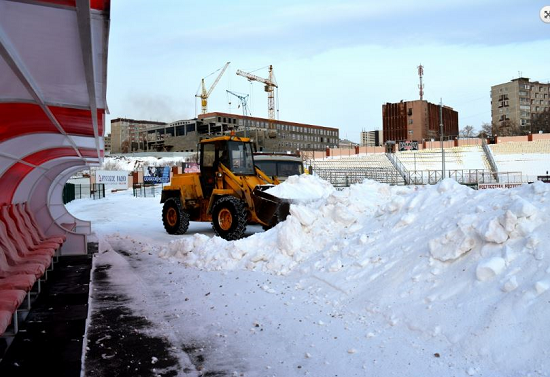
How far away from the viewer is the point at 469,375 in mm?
3613

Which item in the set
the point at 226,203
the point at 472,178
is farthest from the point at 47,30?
the point at 472,178

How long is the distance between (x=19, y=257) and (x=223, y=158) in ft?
21.3

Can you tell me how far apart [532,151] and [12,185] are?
56943 mm

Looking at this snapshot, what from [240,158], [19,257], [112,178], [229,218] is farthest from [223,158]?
[112,178]

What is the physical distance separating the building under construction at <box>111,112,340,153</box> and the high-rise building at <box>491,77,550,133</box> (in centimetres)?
4336

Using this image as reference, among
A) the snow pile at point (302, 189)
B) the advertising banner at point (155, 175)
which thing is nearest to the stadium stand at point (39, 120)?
the snow pile at point (302, 189)

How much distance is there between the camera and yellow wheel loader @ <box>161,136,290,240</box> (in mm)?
11250

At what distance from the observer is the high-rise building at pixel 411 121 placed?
86.0 metres

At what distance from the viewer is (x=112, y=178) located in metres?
42.7

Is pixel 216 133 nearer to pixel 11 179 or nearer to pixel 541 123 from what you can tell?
pixel 541 123

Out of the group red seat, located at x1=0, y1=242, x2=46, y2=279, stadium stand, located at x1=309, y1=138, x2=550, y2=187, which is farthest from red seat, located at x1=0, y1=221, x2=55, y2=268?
stadium stand, located at x1=309, y1=138, x2=550, y2=187

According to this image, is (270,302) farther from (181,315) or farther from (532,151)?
(532,151)

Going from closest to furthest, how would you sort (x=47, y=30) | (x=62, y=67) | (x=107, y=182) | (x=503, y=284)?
(x=47, y=30), (x=62, y=67), (x=503, y=284), (x=107, y=182)

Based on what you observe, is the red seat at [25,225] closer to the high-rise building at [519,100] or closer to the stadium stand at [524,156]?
the stadium stand at [524,156]
